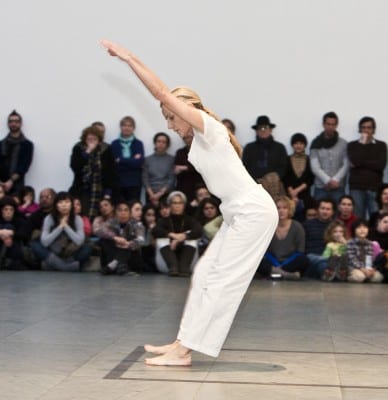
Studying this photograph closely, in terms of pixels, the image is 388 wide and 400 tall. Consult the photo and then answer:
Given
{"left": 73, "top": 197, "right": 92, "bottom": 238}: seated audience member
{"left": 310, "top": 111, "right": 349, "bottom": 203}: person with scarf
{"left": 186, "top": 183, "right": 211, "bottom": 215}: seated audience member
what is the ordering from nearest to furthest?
{"left": 73, "top": 197, "right": 92, "bottom": 238}: seated audience member, {"left": 186, "top": 183, "right": 211, "bottom": 215}: seated audience member, {"left": 310, "top": 111, "right": 349, "bottom": 203}: person with scarf

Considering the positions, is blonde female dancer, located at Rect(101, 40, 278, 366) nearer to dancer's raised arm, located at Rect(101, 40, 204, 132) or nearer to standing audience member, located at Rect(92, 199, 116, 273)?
dancer's raised arm, located at Rect(101, 40, 204, 132)

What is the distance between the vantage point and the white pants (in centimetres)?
567

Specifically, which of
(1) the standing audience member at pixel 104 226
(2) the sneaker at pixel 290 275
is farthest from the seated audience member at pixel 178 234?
(2) the sneaker at pixel 290 275

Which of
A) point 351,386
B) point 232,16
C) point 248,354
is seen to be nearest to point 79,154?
point 232,16

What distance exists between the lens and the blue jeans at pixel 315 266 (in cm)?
1170

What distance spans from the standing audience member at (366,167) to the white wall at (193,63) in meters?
0.45

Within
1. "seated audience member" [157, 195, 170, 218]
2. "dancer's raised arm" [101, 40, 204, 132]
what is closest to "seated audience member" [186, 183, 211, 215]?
"seated audience member" [157, 195, 170, 218]

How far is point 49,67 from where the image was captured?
557 inches

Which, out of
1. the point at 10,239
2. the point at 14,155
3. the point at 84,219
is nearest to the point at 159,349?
the point at 10,239

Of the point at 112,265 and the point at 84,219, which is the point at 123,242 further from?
the point at 84,219

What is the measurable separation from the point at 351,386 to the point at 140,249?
697cm

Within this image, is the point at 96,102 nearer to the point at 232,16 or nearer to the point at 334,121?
the point at 232,16

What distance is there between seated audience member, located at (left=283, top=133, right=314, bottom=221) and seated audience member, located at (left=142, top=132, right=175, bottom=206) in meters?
1.42

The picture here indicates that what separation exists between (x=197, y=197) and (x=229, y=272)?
7.30 m
